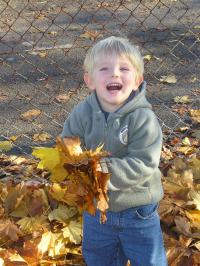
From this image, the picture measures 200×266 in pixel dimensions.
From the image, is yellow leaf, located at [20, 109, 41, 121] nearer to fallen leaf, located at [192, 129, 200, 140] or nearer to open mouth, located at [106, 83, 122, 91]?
fallen leaf, located at [192, 129, 200, 140]

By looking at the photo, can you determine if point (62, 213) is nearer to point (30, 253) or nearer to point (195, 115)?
point (30, 253)

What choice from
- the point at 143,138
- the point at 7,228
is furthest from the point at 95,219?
the point at 7,228

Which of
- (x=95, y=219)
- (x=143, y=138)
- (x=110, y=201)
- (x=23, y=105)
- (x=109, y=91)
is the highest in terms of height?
(x=109, y=91)

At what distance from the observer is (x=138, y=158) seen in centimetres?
220

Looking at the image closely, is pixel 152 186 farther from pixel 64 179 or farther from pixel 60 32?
pixel 60 32

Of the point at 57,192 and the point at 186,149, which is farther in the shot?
the point at 186,149

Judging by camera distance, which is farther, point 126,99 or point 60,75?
point 60,75

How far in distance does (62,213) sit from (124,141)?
3.32ft

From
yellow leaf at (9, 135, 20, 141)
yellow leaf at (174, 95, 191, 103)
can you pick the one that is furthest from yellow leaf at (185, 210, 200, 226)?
yellow leaf at (174, 95, 191, 103)

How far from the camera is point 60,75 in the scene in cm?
556

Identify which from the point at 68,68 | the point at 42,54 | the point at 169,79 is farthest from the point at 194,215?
the point at 42,54

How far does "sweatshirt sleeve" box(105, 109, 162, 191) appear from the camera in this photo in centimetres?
217

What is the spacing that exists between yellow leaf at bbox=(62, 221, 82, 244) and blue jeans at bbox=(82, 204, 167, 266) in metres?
0.40

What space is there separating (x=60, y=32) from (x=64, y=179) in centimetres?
506
